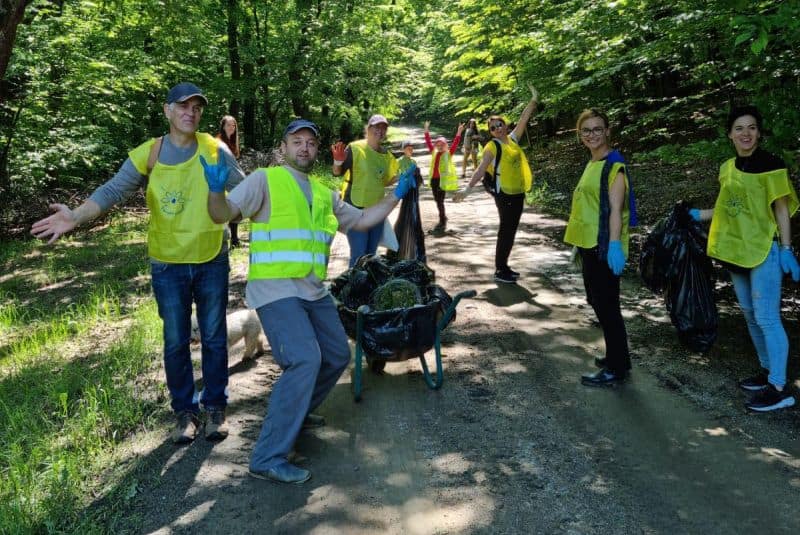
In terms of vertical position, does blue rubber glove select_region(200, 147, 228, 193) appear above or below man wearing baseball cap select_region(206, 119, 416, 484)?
above

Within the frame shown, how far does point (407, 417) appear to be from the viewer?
4328mm

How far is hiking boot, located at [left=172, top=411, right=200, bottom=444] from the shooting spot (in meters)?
3.95

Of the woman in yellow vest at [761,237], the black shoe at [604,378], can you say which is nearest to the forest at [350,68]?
the woman in yellow vest at [761,237]

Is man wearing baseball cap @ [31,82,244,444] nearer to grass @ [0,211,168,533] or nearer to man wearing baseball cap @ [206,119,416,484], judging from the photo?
man wearing baseball cap @ [206,119,416,484]

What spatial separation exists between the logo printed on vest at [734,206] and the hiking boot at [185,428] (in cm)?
397

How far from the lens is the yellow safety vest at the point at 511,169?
7426mm

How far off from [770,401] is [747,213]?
50.9 inches

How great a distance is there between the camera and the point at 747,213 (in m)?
4.26

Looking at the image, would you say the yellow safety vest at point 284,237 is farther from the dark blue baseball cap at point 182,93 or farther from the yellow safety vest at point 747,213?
the yellow safety vest at point 747,213

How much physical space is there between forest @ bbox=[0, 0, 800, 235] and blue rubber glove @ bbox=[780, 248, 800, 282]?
3.52 ft

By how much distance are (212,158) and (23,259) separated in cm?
857

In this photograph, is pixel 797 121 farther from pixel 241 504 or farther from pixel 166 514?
pixel 166 514

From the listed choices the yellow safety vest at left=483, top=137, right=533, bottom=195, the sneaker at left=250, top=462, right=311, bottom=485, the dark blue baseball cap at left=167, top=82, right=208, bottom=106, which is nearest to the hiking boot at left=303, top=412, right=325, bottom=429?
the sneaker at left=250, top=462, right=311, bottom=485

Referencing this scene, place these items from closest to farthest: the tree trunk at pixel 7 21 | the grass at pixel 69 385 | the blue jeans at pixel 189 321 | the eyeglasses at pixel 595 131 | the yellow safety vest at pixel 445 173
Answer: the grass at pixel 69 385, the blue jeans at pixel 189 321, the eyeglasses at pixel 595 131, the tree trunk at pixel 7 21, the yellow safety vest at pixel 445 173
